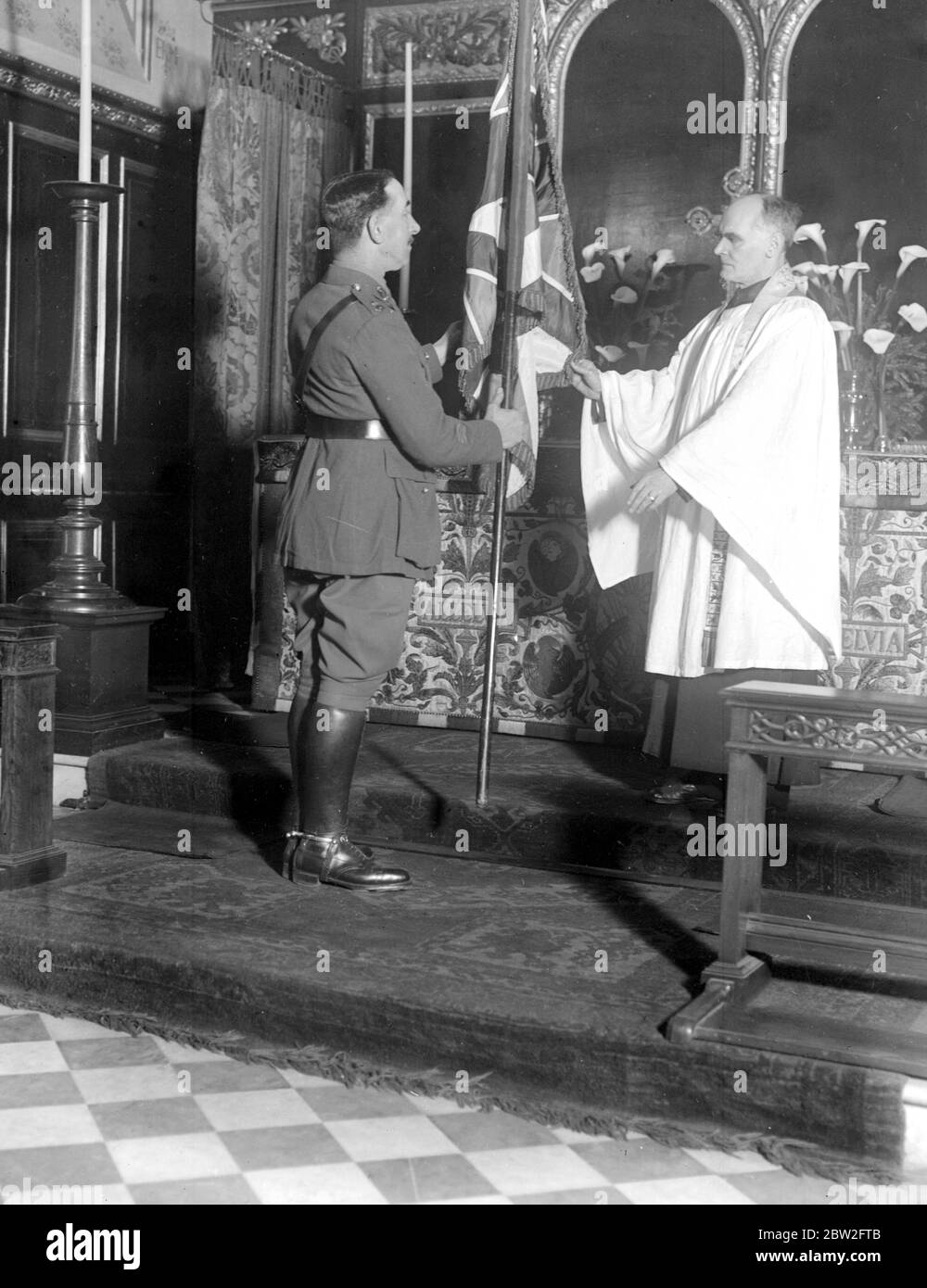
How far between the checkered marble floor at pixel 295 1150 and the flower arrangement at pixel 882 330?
344 cm

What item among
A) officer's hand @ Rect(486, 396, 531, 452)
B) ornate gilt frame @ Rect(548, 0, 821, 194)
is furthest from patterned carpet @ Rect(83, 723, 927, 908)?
ornate gilt frame @ Rect(548, 0, 821, 194)

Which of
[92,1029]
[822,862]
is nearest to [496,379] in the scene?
[822,862]

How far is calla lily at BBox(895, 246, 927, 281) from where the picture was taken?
555 cm

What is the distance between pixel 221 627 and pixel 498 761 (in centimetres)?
215

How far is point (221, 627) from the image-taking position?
6.50m

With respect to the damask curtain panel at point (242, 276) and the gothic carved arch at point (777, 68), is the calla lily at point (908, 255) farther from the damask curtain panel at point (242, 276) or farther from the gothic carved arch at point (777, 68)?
the damask curtain panel at point (242, 276)

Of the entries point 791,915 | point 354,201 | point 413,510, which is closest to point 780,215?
point 354,201

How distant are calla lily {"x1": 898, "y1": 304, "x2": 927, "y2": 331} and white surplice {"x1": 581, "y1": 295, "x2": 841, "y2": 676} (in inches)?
61.0

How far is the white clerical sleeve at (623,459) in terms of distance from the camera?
436cm

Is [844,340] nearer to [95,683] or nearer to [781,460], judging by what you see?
[781,460]

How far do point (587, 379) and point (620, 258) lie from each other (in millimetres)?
1928

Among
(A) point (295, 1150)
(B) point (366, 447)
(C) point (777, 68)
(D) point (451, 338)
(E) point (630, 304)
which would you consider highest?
(C) point (777, 68)

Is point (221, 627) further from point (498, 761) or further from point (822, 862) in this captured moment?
point (822, 862)

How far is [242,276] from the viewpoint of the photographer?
20.5ft
